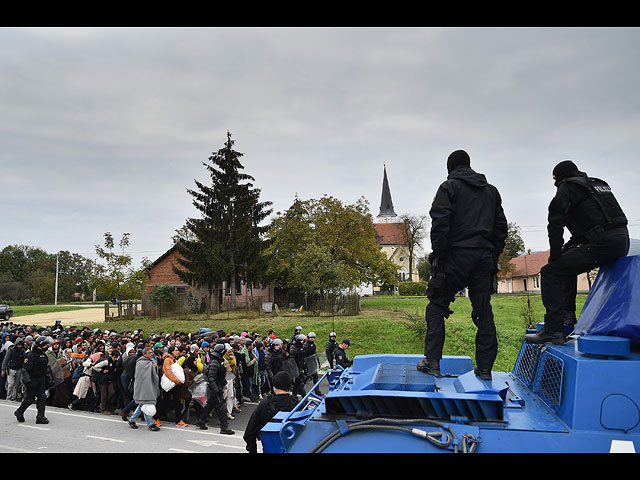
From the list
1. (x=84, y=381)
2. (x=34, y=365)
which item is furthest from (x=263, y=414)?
(x=84, y=381)

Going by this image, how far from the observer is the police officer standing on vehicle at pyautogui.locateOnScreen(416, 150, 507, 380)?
4090mm

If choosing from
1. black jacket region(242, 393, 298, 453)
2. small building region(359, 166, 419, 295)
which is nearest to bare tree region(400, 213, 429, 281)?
small building region(359, 166, 419, 295)

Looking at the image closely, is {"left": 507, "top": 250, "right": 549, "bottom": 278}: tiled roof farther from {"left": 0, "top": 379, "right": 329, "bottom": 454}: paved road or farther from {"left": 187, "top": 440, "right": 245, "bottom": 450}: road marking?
{"left": 187, "top": 440, "right": 245, "bottom": 450}: road marking

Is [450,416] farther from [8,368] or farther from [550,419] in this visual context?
[8,368]

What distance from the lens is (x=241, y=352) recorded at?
13.0 meters

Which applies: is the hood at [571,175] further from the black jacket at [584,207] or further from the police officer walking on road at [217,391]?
the police officer walking on road at [217,391]

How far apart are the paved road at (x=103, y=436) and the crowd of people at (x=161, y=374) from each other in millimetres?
329

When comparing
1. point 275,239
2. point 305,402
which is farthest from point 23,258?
point 305,402

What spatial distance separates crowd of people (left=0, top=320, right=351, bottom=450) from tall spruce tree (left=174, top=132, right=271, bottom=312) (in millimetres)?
19754

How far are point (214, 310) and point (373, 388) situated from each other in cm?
3177

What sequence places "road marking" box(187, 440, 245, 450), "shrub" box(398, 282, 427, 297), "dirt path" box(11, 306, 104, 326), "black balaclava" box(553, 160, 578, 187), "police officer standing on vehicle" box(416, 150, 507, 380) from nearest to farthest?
"police officer standing on vehicle" box(416, 150, 507, 380) < "black balaclava" box(553, 160, 578, 187) < "road marking" box(187, 440, 245, 450) < "dirt path" box(11, 306, 104, 326) < "shrub" box(398, 282, 427, 297)

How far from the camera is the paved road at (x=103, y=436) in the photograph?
861cm

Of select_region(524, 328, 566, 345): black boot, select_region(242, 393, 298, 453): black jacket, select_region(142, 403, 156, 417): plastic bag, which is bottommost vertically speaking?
select_region(142, 403, 156, 417): plastic bag

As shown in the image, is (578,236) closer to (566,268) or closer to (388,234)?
(566,268)
